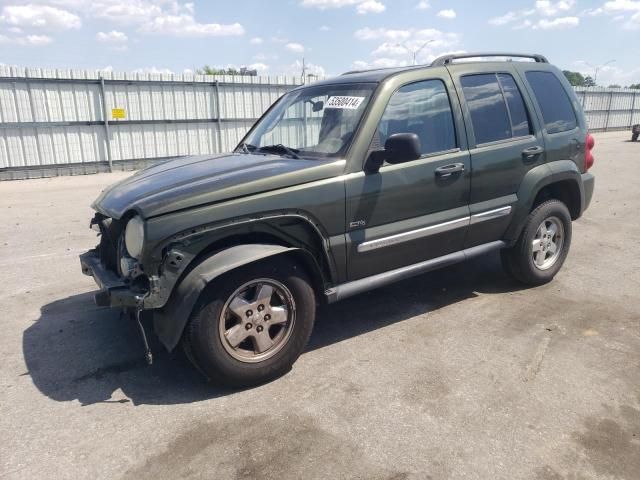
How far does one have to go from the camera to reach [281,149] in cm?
405

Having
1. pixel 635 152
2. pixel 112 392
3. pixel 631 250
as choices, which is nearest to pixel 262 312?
pixel 112 392

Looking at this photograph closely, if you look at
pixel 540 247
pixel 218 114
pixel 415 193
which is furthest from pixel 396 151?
pixel 218 114

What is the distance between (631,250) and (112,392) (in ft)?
19.4

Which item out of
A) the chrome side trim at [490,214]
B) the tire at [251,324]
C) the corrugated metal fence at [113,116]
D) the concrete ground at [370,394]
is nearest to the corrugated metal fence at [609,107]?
the corrugated metal fence at [113,116]

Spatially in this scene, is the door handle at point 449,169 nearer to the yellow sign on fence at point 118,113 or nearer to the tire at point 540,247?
the tire at point 540,247

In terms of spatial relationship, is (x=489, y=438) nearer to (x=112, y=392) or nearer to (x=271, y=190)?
(x=271, y=190)

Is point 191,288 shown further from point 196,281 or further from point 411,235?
point 411,235

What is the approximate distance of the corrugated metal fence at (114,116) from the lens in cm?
1357

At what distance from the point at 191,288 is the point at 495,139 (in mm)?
2851

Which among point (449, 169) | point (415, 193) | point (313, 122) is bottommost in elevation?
point (415, 193)

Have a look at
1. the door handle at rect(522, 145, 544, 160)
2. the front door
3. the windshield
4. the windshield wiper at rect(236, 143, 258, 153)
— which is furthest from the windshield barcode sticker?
the door handle at rect(522, 145, 544, 160)

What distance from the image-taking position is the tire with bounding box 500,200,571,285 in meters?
4.73

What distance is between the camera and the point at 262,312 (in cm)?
330

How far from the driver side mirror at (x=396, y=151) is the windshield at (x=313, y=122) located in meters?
0.22
